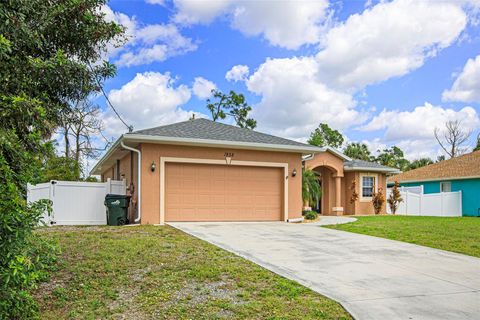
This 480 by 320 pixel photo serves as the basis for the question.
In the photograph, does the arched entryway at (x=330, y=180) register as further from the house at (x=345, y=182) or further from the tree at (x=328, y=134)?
the tree at (x=328, y=134)

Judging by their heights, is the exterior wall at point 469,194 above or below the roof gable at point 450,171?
below

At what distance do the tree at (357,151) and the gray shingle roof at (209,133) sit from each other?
89.5 feet

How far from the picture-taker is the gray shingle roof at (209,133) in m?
13.0

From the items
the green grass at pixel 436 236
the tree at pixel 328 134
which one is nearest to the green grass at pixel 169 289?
the green grass at pixel 436 236

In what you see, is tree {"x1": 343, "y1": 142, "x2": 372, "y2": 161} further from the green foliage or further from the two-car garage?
the two-car garage

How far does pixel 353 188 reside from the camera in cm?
2127

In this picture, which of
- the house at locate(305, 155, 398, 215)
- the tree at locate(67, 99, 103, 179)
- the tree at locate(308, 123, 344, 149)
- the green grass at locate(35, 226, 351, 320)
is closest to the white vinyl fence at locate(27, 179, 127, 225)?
the green grass at locate(35, 226, 351, 320)

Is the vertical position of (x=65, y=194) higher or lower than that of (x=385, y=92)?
lower

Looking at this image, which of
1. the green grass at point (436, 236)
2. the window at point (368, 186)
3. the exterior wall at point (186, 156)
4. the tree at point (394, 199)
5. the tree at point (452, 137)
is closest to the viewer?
the green grass at point (436, 236)

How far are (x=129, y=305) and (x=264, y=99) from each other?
2027cm

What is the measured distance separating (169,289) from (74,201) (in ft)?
30.4

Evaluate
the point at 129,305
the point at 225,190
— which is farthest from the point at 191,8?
the point at 129,305

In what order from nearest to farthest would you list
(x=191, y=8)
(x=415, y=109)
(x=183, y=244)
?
(x=183, y=244) < (x=191, y=8) < (x=415, y=109)

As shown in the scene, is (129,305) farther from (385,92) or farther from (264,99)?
(264,99)
